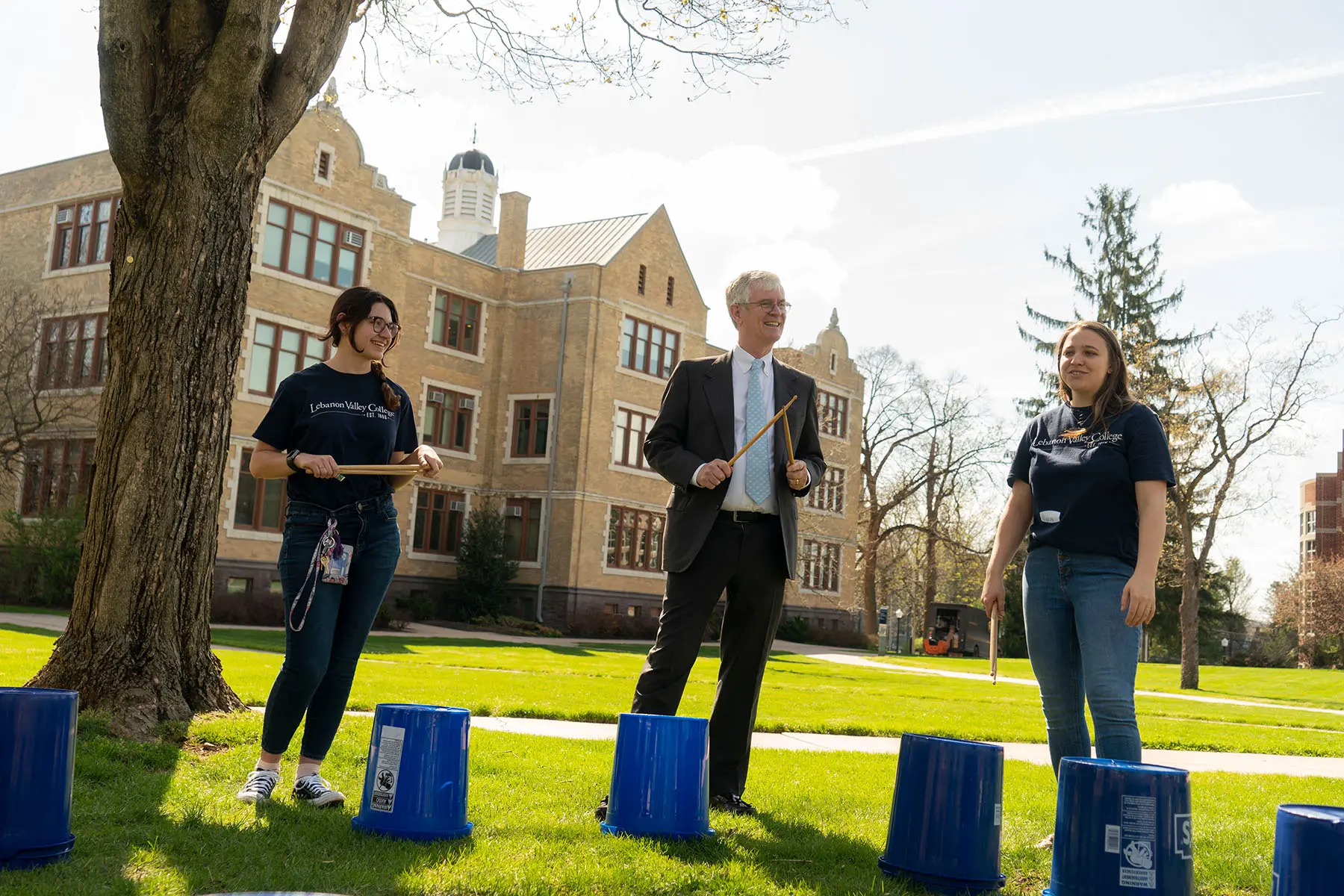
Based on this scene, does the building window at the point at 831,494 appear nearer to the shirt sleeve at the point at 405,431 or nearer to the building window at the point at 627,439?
the building window at the point at 627,439

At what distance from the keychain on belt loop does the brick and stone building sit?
21060 millimetres

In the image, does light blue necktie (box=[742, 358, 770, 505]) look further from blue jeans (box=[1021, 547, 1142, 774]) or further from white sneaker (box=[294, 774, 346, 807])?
white sneaker (box=[294, 774, 346, 807])

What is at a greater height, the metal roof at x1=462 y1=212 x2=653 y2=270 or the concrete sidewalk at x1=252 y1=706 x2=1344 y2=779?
the metal roof at x1=462 y1=212 x2=653 y2=270

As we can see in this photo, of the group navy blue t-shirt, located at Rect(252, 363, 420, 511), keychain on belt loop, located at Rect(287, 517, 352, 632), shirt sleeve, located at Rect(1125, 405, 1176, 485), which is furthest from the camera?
navy blue t-shirt, located at Rect(252, 363, 420, 511)

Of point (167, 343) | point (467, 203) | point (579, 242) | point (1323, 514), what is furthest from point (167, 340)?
point (1323, 514)

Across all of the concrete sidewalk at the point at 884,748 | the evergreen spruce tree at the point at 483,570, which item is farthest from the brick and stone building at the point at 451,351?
the concrete sidewalk at the point at 884,748

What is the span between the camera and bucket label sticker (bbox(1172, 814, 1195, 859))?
3.33 metres

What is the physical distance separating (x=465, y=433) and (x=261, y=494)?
23.3 ft

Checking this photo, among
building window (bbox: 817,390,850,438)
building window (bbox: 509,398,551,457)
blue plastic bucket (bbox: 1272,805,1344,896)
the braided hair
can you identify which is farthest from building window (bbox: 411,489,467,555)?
blue plastic bucket (bbox: 1272,805,1344,896)

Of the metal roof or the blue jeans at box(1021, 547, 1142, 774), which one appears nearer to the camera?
the blue jeans at box(1021, 547, 1142, 774)

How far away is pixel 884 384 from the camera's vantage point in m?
47.9

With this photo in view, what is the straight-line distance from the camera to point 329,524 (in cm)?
461

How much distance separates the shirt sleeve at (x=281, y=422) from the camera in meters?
4.71

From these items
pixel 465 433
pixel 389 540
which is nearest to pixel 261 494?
pixel 465 433
